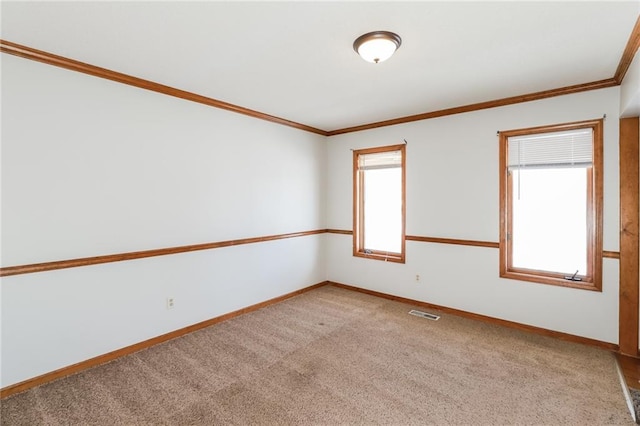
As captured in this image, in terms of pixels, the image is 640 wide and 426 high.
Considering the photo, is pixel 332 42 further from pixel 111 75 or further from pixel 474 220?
pixel 474 220

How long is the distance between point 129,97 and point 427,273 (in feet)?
12.9

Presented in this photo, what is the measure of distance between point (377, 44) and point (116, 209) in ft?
8.63

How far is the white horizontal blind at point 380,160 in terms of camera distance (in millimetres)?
4618

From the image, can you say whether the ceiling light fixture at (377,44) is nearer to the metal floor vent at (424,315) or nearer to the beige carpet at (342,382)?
the beige carpet at (342,382)

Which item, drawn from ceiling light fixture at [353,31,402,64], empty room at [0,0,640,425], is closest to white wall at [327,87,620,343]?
empty room at [0,0,640,425]

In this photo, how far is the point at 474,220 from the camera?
385cm

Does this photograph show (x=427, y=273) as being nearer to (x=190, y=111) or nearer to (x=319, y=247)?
(x=319, y=247)

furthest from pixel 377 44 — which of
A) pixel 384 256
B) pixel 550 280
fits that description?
pixel 384 256

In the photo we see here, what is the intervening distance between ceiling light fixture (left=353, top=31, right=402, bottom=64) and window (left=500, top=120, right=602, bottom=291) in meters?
2.11

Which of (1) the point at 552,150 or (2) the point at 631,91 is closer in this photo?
(2) the point at 631,91

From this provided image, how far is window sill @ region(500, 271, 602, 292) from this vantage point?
316 cm

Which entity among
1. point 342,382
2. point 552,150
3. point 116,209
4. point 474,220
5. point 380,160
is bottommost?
point 342,382

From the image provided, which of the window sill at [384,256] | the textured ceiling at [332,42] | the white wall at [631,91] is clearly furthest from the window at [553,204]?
the window sill at [384,256]

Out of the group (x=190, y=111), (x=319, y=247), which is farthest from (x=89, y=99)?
(x=319, y=247)
